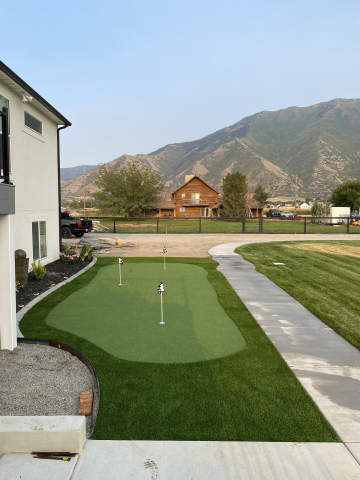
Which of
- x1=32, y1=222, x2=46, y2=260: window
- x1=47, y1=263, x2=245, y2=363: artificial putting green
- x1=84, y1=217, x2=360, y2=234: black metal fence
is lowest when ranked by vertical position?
x1=47, y1=263, x2=245, y2=363: artificial putting green

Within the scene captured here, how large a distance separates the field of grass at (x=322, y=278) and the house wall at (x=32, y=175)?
7494 millimetres

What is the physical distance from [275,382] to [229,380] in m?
0.57

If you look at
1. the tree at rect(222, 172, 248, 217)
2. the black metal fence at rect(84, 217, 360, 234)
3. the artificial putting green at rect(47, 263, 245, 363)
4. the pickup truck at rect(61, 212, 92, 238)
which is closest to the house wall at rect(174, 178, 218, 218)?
the tree at rect(222, 172, 248, 217)

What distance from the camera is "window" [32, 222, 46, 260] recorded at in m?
11.3

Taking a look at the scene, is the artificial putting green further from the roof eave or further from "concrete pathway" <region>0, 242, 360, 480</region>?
the roof eave

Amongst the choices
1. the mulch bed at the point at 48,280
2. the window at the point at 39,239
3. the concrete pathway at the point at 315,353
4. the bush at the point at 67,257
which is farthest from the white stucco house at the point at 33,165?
the concrete pathway at the point at 315,353

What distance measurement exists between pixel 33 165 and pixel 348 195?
186ft

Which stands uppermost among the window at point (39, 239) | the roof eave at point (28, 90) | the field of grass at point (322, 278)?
the roof eave at point (28, 90)

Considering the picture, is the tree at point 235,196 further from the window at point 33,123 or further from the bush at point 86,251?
the window at point 33,123

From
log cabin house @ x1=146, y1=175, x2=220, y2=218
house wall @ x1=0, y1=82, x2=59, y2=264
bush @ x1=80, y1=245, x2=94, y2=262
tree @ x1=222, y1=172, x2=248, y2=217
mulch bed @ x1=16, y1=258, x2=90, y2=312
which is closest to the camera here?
mulch bed @ x1=16, y1=258, x2=90, y2=312

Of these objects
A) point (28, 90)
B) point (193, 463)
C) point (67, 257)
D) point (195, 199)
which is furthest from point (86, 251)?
point (195, 199)

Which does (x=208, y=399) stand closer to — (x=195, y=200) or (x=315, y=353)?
(x=315, y=353)

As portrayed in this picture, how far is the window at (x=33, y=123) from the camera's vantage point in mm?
10789

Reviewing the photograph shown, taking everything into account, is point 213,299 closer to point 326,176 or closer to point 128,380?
point 128,380
